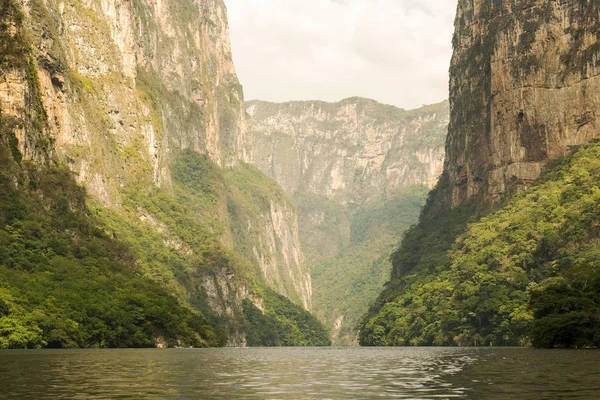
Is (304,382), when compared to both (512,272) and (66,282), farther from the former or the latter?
(512,272)

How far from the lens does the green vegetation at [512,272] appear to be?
11838cm

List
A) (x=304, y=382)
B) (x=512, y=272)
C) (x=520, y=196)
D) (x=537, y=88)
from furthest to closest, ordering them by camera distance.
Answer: (x=537, y=88), (x=520, y=196), (x=512, y=272), (x=304, y=382)

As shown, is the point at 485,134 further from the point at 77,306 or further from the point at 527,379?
the point at 527,379

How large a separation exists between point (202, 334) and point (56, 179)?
40.3 metres

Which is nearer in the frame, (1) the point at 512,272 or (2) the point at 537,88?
(1) the point at 512,272

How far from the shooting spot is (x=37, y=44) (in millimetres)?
163375

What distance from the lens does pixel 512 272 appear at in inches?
5527

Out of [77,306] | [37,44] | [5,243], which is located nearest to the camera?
[77,306]

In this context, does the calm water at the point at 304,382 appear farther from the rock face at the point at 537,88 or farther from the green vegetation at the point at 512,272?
the rock face at the point at 537,88

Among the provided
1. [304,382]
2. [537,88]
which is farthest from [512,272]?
[304,382]

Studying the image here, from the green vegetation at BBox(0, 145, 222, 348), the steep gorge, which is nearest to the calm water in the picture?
the green vegetation at BBox(0, 145, 222, 348)

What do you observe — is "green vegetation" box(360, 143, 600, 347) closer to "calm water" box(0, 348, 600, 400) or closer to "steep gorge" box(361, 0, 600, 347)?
"steep gorge" box(361, 0, 600, 347)

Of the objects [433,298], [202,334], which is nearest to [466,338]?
[433,298]

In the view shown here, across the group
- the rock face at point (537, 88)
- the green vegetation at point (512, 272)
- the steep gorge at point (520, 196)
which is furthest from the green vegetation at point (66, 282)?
the rock face at point (537, 88)
